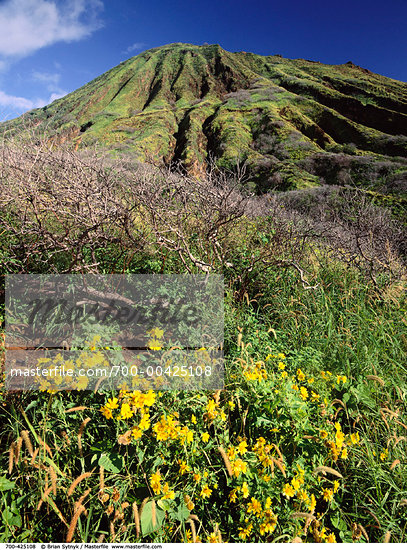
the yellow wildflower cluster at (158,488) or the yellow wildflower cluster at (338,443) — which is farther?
the yellow wildflower cluster at (338,443)

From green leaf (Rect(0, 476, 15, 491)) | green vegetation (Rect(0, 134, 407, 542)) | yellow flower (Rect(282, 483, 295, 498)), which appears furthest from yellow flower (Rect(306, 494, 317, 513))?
green leaf (Rect(0, 476, 15, 491))

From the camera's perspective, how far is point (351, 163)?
18922 mm

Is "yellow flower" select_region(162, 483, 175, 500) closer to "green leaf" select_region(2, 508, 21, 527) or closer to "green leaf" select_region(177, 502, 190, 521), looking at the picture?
"green leaf" select_region(177, 502, 190, 521)

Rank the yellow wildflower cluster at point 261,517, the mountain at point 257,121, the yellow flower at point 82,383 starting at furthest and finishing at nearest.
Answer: the mountain at point 257,121 < the yellow flower at point 82,383 < the yellow wildflower cluster at point 261,517

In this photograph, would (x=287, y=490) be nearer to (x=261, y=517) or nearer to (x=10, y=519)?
(x=261, y=517)

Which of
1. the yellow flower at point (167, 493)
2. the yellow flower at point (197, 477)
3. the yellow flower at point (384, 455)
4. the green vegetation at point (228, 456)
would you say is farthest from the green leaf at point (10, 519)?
the yellow flower at point (384, 455)

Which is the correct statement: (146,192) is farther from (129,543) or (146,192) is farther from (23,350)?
(129,543)

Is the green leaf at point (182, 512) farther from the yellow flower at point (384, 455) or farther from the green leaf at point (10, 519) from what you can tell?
the yellow flower at point (384, 455)

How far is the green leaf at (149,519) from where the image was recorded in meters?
1.25

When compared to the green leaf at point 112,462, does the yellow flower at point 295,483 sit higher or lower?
lower

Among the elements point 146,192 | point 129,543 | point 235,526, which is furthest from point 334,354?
point 146,192

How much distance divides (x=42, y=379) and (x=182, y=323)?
1.43 m

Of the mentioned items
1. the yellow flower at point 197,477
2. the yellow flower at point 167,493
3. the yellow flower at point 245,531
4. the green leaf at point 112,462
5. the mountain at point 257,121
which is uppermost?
the mountain at point 257,121

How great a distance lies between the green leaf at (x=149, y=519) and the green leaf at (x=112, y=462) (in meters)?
0.23
